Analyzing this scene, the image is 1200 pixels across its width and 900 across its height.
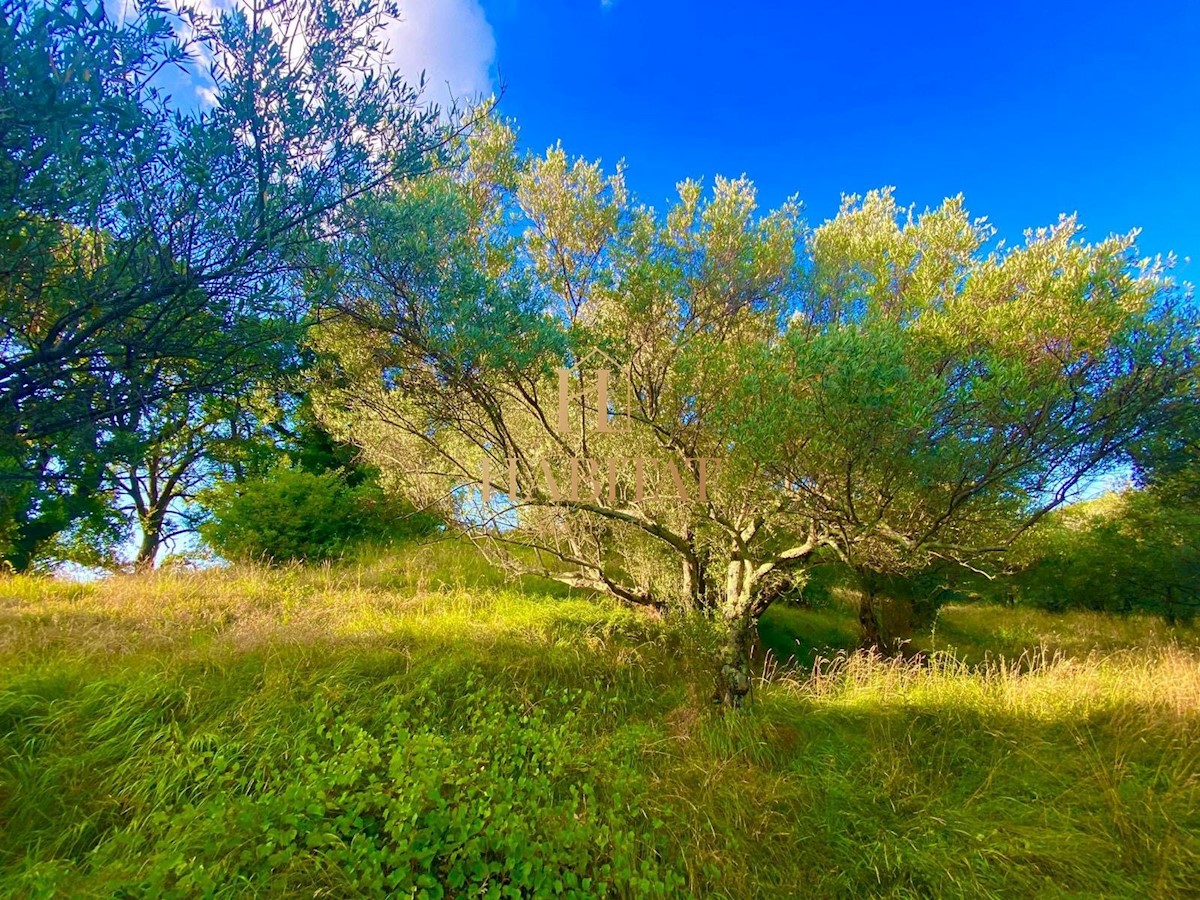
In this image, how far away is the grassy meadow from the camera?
2.66 m

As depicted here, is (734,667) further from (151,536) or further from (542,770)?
(151,536)

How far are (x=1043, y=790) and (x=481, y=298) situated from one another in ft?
19.5

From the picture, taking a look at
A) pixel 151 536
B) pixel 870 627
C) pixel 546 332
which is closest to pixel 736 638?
pixel 546 332

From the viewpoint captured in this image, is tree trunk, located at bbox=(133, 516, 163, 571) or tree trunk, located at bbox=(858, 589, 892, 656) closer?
tree trunk, located at bbox=(858, 589, 892, 656)

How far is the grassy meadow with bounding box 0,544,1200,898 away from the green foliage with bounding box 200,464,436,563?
4.38 metres

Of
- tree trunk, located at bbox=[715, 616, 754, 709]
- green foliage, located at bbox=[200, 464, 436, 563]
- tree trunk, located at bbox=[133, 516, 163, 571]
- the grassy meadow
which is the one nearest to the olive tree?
tree trunk, located at bbox=[715, 616, 754, 709]

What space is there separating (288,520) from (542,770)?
8906 mm

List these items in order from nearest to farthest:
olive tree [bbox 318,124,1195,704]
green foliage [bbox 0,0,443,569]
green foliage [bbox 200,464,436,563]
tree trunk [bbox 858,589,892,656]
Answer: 1. green foliage [bbox 0,0,443,569]
2. olive tree [bbox 318,124,1195,704]
3. tree trunk [bbox 858,589,892,656]
4. green foliage [bbox 200,464,436,563]

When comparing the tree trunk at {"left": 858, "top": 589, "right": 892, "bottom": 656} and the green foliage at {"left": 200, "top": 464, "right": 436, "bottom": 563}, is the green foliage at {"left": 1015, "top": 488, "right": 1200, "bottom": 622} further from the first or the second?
the green foliage at {"left": 200, "top": 464, "right": 436, "bottom": 563}

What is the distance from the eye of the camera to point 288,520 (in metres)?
10.1

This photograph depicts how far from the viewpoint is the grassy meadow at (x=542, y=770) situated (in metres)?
2.66

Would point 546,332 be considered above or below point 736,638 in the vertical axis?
above

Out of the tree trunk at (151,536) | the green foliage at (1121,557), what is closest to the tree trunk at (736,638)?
the green foliage at (1121,557)

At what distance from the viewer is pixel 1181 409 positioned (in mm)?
4734
